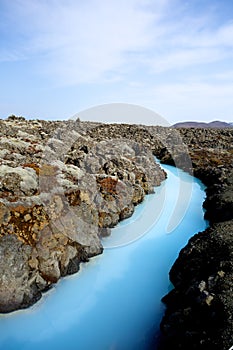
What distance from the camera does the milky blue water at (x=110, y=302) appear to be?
10422mm

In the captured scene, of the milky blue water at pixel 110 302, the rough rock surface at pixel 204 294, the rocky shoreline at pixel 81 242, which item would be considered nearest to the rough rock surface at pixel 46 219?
Result: the rocky shoreline at pixel 81 242

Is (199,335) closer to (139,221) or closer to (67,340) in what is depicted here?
(67,340)

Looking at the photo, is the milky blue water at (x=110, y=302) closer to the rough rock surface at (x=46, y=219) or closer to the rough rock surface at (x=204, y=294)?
the rough rock surface at (x=46, y=219)

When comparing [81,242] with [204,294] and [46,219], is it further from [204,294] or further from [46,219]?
[204,294]

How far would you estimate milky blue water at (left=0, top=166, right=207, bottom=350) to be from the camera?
410 inches

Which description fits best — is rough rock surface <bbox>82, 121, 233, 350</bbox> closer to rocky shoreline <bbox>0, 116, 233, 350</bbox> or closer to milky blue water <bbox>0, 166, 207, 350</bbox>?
rocky shoreline <bbox>0, 116, 233, 350</bbox>

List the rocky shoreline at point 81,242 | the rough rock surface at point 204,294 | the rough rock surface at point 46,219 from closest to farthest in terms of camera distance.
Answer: the rough rock surface at point 204,294 < the rocky shoreline at point 81,242 < the rough rock surface at point 46,219

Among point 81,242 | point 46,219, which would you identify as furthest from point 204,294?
point 46,219

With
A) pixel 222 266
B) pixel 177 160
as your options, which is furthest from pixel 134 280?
pixel 177 160

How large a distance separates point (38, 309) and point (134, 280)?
453 centimetres

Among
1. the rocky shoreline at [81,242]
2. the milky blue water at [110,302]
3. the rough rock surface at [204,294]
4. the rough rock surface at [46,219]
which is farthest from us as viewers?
the rough rock surface at [46,219]

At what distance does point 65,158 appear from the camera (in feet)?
91.5

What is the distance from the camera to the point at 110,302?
12523 mm

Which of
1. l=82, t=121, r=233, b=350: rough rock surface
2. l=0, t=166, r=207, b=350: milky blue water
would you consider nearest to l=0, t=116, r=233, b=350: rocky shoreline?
l=82, t=121, r=233, b=350: rough rock surface
